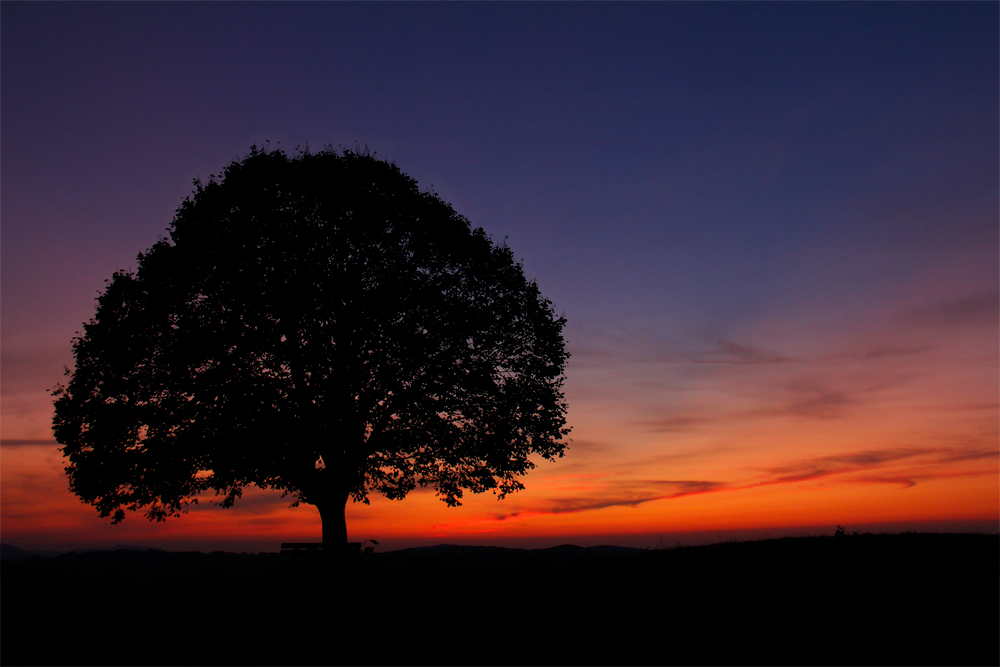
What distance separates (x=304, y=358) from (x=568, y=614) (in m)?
14.1

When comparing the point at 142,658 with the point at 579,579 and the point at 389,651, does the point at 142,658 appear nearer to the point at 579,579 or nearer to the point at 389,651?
A: the point at 389,651

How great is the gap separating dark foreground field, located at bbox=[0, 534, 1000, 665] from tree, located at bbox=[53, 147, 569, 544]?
4.47 m

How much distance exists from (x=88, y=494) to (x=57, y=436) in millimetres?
2639

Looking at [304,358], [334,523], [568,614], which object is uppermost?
[304,358]

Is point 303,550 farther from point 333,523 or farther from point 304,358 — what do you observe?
point 304,358

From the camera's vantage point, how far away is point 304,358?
23594 mm

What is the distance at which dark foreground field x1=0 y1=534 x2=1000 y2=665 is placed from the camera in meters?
12.0

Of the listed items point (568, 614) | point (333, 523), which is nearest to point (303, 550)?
point (333, 523)

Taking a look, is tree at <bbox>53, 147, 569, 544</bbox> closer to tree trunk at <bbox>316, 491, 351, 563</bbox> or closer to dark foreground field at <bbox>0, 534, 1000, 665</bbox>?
tree trunk at <bbox>316, 491, 351, 563</bbox>

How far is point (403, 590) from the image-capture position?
17047 millimetres

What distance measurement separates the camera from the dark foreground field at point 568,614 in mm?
12000

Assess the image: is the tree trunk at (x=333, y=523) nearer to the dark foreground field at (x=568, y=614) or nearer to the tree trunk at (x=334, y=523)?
the tree trunk at (x=334, y=523)

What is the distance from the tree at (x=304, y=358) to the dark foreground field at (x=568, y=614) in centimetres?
447

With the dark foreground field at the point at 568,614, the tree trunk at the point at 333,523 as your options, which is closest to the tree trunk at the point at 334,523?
the tree trunk at the point at 333,523
